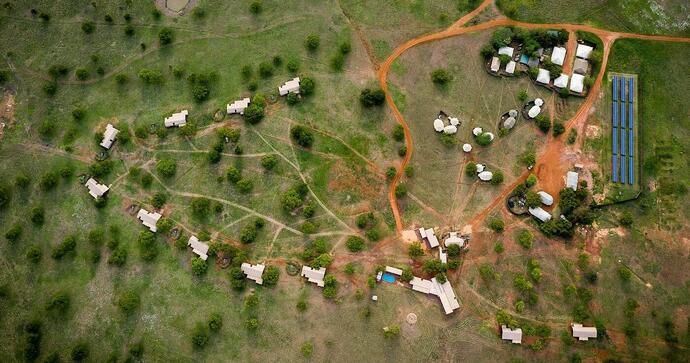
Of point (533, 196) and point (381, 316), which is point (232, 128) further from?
point (533, 196)

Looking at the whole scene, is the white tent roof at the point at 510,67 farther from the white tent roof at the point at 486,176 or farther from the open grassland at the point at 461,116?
the white tent roof at the point at 486,176

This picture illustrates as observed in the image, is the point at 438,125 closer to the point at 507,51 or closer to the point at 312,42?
the point at 507,51

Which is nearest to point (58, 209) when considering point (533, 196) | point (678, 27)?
point (533, 196)

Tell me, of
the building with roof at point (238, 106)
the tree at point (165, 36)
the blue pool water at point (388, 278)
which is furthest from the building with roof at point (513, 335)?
the tree at point (165, 36)

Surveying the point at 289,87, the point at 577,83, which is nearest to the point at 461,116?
the point at 577,83

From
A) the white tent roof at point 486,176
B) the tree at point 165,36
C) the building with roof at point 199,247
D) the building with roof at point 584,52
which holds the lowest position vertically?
the building with roof at point 199,247

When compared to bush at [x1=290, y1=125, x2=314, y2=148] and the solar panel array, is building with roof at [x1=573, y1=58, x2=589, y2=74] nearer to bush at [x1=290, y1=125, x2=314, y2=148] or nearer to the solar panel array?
the solar panel array
